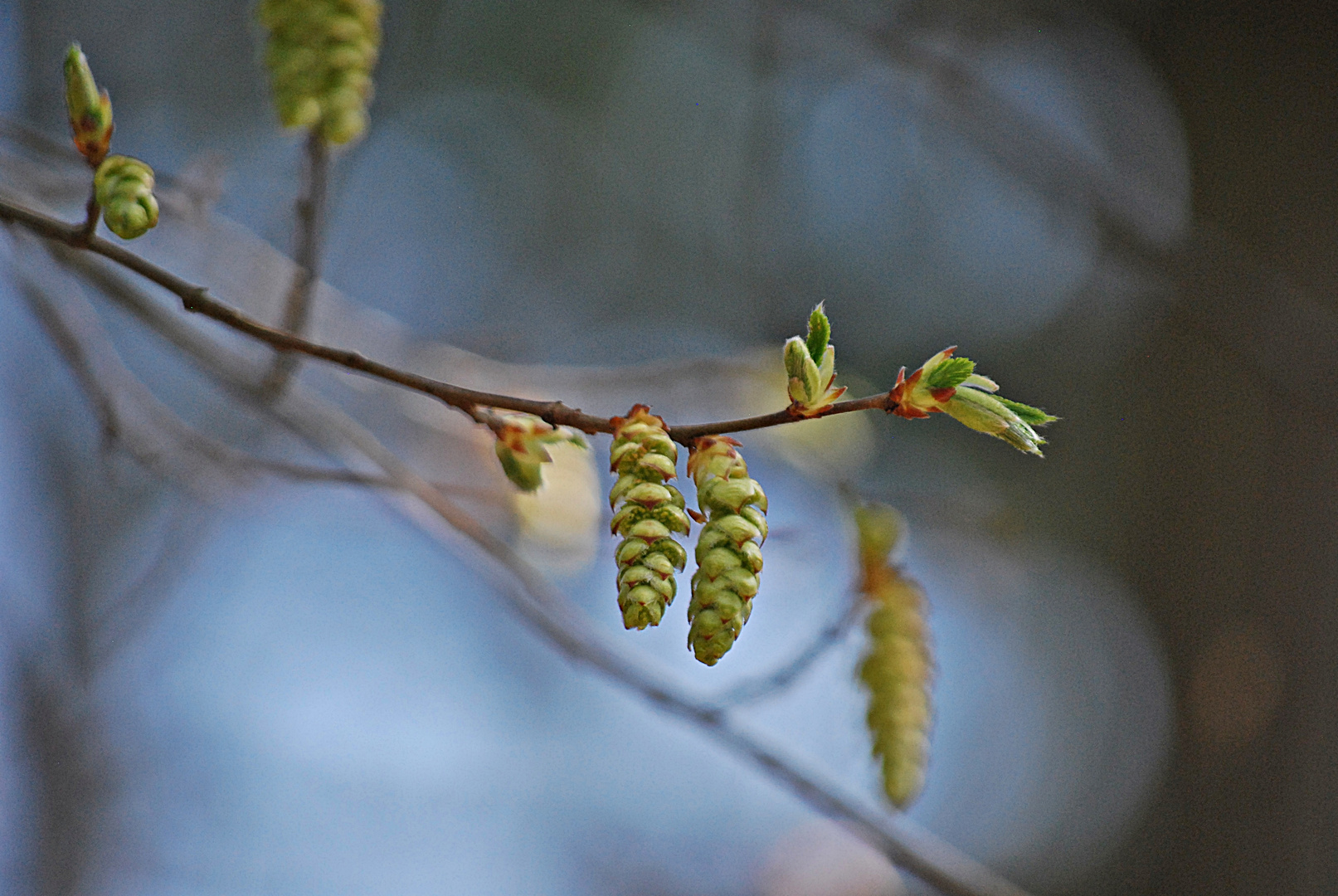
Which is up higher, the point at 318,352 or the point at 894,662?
the point at 318,352

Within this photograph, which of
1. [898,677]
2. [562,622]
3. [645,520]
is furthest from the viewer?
[562,622]

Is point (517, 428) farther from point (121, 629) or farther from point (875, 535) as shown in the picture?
point (121, 629)

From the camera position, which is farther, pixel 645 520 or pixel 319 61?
pixel 319 61

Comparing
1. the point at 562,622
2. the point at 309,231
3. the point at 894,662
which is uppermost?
the point at 309,231

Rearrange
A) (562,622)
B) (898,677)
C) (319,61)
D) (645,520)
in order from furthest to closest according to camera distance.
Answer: (562,622), (898,677), (319,61), (645,520)

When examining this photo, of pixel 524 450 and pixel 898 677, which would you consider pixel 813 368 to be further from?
pixel 898 677

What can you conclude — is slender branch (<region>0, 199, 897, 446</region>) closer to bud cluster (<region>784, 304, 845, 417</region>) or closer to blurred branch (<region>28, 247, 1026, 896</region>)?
bud cluster (<region>784, 304, 845, 417</region>)

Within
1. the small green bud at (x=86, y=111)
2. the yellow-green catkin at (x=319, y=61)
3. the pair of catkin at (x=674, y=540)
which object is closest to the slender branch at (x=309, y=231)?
the yellow-green catkin at (x=319, y=61)

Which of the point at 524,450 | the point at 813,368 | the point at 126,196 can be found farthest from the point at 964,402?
the point at 126,196
